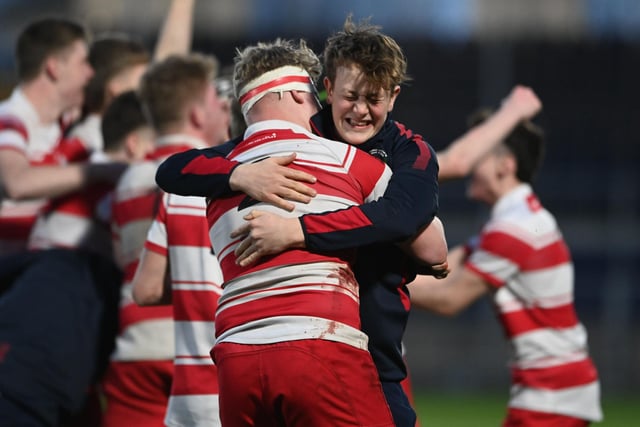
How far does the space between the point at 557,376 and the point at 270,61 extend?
2902mm

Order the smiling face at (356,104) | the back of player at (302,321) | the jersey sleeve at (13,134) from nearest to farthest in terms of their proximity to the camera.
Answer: the back of player at (302,321)
the smiling face at (356,104)
the jersey sleeve at (13,134)

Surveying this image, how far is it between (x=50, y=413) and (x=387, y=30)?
1850cm

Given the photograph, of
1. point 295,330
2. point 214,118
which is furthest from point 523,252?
point 295,330

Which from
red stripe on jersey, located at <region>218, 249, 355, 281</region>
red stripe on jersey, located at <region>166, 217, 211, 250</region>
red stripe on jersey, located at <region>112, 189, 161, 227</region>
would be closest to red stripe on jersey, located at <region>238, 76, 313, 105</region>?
red stripe on jersey, located at <region>218, 249, 355, 281</region>

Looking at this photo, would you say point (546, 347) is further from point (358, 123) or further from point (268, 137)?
point (268, 137)

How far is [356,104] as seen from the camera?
3656mm

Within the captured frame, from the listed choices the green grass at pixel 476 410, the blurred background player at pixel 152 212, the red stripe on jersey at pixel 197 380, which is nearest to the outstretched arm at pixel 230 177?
the red stripe on jersey at pixel 197 380

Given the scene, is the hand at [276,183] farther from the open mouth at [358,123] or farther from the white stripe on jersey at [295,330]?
the white stripe on jersey at [295,330]

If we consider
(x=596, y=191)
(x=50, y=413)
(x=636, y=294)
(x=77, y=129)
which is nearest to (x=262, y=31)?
(x=596, y=191)

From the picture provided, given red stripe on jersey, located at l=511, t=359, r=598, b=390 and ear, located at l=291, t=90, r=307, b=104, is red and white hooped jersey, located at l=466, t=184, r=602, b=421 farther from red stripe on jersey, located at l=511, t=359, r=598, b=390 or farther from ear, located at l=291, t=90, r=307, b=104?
ear, located at l=291, t=90, r=307, b=104

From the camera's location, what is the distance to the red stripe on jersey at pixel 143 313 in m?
5.07

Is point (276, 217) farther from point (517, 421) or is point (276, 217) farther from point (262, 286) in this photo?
point (517, 421)

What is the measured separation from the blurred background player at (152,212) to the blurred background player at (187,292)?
51cm

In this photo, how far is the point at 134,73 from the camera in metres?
6.39
